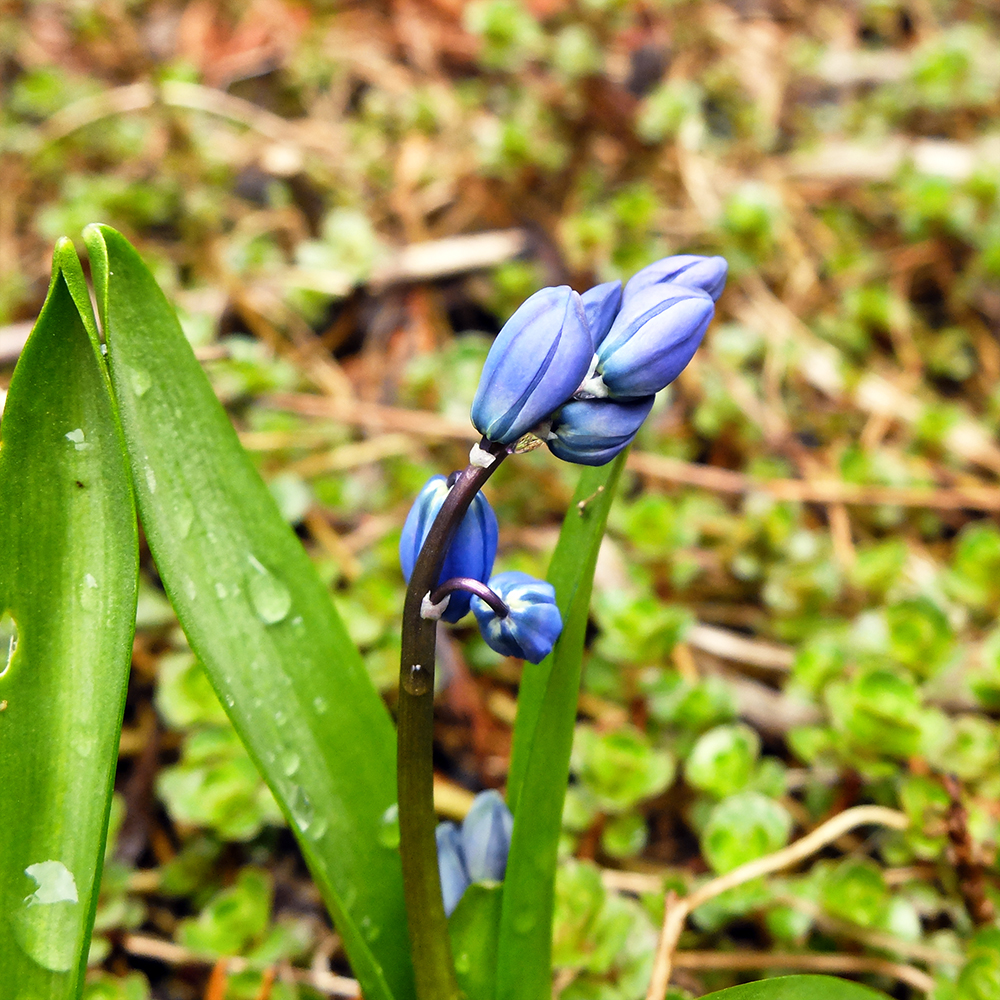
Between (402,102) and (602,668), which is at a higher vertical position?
(402,102)

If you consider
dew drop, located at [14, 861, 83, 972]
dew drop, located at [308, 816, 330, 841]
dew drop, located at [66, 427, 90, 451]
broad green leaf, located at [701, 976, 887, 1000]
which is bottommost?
broad green leaf, located at [701, 976, 887, 1000]

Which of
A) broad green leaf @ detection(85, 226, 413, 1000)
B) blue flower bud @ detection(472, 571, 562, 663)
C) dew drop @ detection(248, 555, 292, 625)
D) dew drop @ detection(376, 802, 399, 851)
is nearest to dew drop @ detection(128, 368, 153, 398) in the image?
broad green leaf @ detection(85, 226, 413, 1000)

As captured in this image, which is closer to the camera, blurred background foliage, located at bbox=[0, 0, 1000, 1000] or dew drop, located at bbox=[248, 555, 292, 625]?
dew drop, located at bbox=[248, 555, 292, 625]

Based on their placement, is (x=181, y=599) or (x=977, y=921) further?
(x=977, y=921)

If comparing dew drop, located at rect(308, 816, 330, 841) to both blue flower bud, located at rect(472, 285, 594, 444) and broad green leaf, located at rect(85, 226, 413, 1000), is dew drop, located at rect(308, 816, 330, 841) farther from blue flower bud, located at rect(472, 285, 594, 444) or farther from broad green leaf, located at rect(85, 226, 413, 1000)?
blue flower bud, located at rect(472, 285, 594, 444)

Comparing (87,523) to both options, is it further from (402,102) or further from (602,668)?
(402,102)

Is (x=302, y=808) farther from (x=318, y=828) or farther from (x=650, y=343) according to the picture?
(x=650, y=343)

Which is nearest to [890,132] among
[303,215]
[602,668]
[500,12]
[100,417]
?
[500,12]
